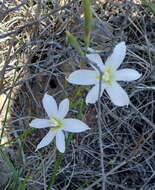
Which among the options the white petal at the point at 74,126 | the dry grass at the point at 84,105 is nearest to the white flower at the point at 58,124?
the white petal at the point at 74,126

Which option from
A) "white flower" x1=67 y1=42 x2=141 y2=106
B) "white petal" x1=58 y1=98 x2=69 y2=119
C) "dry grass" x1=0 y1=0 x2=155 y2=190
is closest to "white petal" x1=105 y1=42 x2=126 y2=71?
"white flower" x1=67 y1=42 x2=141 y2=106

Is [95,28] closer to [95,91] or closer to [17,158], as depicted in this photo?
[17,158]

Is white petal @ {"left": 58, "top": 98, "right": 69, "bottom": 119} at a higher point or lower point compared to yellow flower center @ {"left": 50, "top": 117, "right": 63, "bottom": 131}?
higher

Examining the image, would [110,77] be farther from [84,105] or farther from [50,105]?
[84,105]

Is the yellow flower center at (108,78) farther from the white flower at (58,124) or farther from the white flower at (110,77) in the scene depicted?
the white flower at (58,124)

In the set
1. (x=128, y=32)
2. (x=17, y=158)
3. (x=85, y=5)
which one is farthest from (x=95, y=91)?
(x=128, y=32)

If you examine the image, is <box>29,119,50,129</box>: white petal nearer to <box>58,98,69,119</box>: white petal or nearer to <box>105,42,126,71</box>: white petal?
<box>58,98,69,119</box>: white petal
